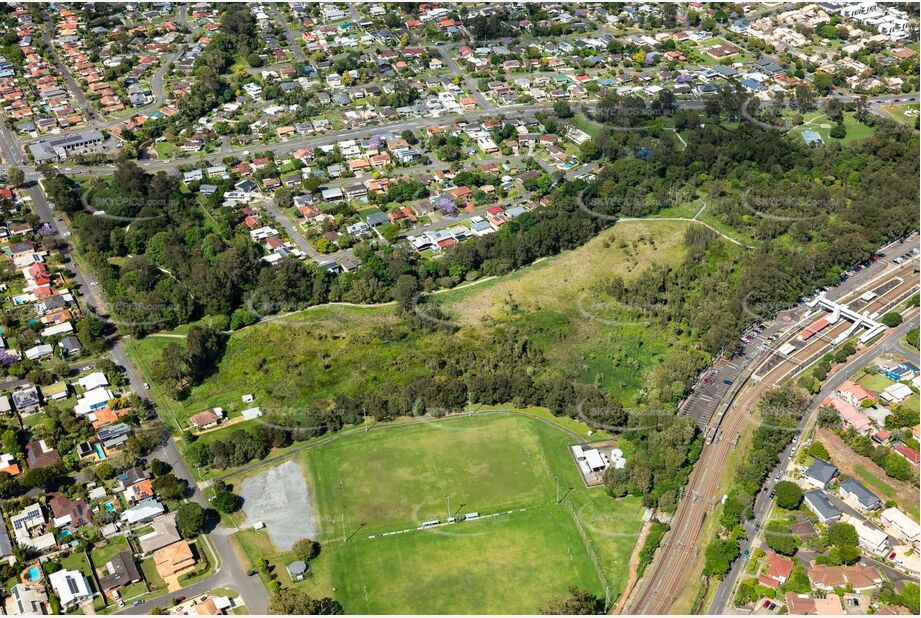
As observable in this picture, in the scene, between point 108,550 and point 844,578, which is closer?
point 844,578

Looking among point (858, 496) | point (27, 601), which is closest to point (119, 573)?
point (27, 601)

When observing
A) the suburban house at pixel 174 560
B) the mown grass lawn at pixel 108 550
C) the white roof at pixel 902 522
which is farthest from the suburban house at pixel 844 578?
the mown grass lawn at pixel 108 550

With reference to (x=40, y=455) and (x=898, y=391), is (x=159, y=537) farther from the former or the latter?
(x=898, y=391)

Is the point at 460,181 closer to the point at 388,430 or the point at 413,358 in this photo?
the point at 413,358

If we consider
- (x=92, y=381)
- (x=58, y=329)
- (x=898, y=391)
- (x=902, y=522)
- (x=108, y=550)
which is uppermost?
(x=58, y=329)

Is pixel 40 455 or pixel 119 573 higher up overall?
pixel 40 455

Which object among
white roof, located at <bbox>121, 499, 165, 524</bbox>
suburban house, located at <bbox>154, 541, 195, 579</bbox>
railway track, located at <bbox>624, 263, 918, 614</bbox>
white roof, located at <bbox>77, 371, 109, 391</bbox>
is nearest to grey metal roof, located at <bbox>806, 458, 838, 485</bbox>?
railway track, located at <bbox>624, 263, 918, 614</bbox>

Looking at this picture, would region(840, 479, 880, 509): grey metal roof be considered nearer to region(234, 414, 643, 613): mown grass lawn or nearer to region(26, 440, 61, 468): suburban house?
region(234, 414, 643, 613): mown grass lawn

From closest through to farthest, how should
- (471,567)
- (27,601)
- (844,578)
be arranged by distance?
(27,601)
(844,578)
(471,567)

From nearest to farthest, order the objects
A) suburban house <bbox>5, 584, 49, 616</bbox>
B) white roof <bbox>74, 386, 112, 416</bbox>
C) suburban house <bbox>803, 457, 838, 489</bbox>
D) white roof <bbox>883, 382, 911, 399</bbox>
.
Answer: suburban house <bbox>5, 584, 49, 616</bbox> → suburban house <bbox>803, 457, 838, 489</bbox> → white roof <bbox>74, 386, 112, 416</bbox> → white roof <bbox>883, 382, 911, 399</bbox>
